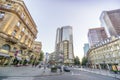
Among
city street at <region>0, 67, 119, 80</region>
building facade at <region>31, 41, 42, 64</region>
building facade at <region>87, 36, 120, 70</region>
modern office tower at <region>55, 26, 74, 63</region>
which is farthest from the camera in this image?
modern office tower at <region>55, 26, 74, 63</region>

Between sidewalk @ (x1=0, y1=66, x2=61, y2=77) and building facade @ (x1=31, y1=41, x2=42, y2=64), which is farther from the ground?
building facade @ (x1=31, y1=41, x2=42, y2=64)

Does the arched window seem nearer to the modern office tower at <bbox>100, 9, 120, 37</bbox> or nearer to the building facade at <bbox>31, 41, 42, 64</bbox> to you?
the building facade at <bbox>31, 41, 42, 64</bbox>

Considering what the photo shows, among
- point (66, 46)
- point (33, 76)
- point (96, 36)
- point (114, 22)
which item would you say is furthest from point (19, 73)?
point (66, 46)

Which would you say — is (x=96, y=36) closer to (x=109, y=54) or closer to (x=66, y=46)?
(x=66, y=46)

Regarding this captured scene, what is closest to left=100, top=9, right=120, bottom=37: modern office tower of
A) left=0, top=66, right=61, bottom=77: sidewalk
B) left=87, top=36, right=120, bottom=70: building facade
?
left=87, top=36, right=120, bottom=70: building facade

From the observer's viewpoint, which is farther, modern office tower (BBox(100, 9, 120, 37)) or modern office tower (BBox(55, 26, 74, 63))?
modern office tower (BBox(55, 26, 74, 63))

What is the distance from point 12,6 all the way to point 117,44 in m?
46.2

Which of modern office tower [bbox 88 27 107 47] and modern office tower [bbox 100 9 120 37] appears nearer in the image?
modern office tower [bbox 100 9 120 37]

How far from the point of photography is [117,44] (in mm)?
39844

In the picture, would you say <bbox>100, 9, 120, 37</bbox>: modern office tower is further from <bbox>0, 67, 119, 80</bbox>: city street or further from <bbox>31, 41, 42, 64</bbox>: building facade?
<bbox>0, 67, 119, 80</bbox>: city street

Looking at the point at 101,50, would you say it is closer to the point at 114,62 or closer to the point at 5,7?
the point at 114,62

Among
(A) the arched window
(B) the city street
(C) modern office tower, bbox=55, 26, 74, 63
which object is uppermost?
(C) modern office tower, bbox=55, 26, 74, 63

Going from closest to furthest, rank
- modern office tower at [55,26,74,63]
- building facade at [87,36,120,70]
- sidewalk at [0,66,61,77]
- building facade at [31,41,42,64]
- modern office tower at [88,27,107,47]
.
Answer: sidewalk at [0,66,61,77] < building facade at [87,36,120,70] < building facade at [31,41,42,64] < modern office tower at [88,27,107,47] < modern office tower at [55,26,74,63]

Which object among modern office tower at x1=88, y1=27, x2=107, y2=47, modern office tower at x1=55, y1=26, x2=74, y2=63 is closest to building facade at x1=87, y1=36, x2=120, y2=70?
modern office tower at x1=55, y1=26, x2=74, y2=63
